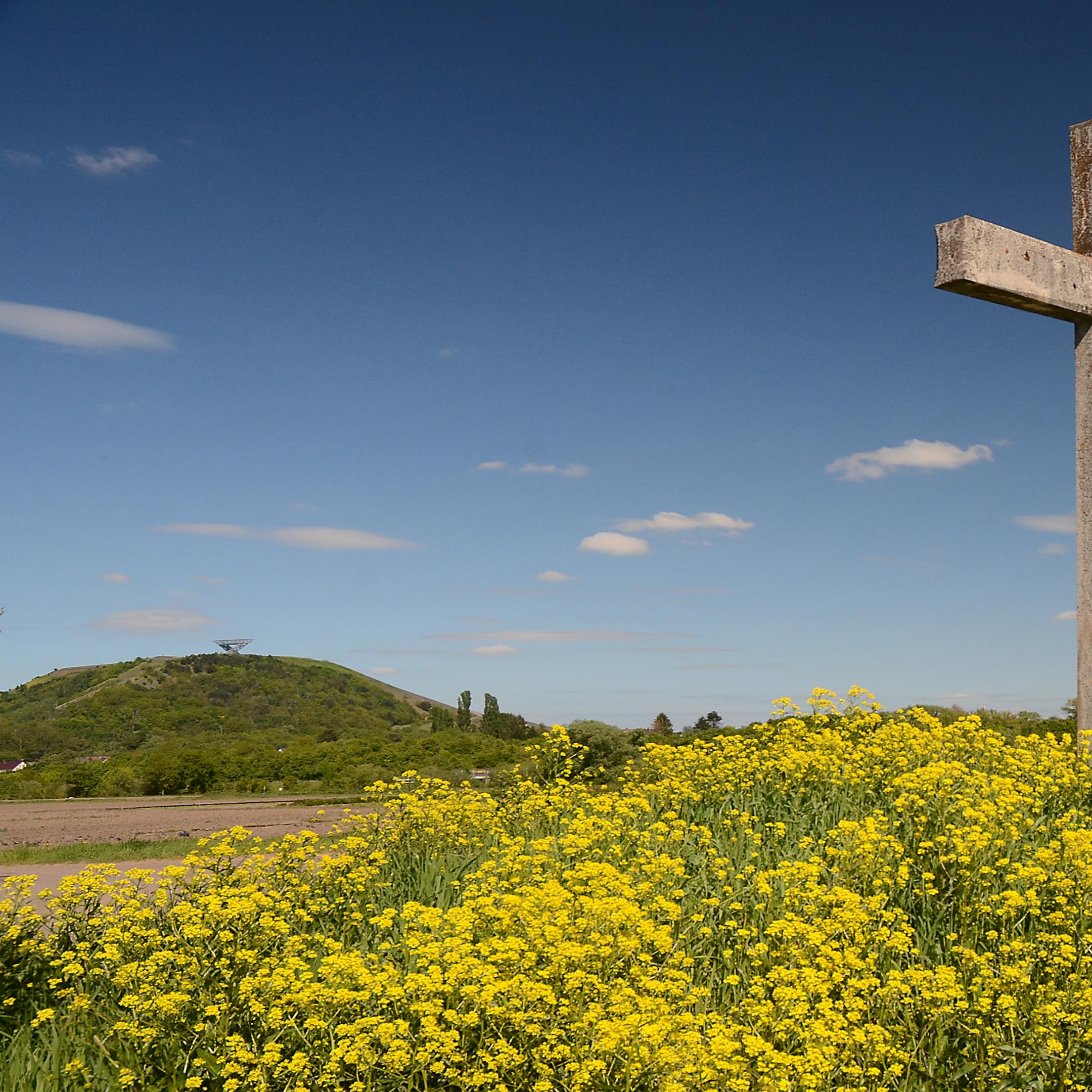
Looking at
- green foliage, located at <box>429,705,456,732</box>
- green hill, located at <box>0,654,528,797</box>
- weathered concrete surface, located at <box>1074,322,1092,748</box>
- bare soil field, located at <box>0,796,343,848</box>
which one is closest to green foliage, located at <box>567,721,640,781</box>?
bare soil field, located at <box>0,796,343,848</box>

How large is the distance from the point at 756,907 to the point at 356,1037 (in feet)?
6.87

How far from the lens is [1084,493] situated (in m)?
6.70

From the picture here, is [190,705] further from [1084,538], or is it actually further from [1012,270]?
[1012,270]

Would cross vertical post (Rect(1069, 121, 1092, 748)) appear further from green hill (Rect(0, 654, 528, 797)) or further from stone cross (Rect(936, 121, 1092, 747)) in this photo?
green hill (Rect(0, 654, 528, 797))

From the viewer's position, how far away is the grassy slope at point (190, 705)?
218 feet

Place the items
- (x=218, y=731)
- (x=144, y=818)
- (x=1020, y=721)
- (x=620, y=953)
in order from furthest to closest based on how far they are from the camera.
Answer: (x=218, y=731) < (x=144, y=818) < (x=1020, y=721) < (x=620, y=953)

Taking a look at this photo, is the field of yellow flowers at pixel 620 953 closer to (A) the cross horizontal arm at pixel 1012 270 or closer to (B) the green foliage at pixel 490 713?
(A) the cross horizontal arm at pixel 1012 270

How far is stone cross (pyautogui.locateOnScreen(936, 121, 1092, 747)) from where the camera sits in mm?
5996

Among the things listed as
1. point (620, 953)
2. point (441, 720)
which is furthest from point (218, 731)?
point (620, 953)

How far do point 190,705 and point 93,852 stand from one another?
60.3 m

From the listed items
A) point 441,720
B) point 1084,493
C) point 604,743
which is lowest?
point 441,720

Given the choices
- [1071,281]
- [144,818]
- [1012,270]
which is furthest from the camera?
[144,818]

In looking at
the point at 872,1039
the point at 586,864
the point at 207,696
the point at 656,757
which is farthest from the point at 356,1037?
the point at 207,696

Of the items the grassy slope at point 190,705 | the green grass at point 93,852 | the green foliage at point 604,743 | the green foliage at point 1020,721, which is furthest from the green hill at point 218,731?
the green foliage at point 1020,721
